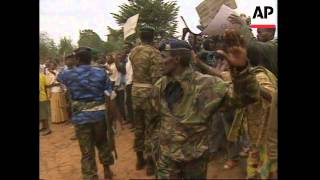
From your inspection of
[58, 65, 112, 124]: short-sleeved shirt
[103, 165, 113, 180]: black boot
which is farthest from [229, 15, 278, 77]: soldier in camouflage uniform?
[103, 165, 113, 180]: black boot

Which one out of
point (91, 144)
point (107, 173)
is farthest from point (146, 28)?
point (107, 173)

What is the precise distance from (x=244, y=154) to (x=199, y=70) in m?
0.65

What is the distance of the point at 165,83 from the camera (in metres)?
3.15

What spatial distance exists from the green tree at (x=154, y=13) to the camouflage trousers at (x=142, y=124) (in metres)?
0.53

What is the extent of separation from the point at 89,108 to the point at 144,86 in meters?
0.46

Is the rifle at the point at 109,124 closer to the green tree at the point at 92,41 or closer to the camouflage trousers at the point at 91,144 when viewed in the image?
the camouflage trousers at the point at 91,144

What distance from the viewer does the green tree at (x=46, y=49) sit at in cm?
350

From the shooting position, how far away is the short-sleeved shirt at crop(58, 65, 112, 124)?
3.44m

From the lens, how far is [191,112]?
3068 millimetres

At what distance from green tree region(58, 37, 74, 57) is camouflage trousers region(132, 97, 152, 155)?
616 millimetres

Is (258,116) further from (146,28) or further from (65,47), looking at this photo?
(65,47)

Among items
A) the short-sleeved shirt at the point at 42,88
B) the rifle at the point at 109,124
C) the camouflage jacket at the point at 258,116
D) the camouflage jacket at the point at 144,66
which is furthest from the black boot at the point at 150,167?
the short-sleeved shirt at the point at 42,88
